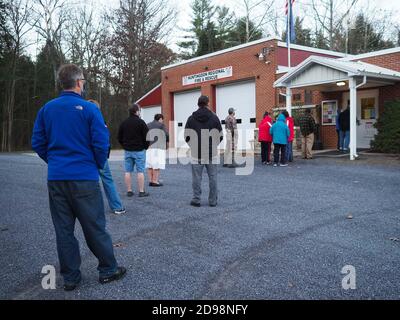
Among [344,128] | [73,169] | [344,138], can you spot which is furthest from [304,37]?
[73,169]

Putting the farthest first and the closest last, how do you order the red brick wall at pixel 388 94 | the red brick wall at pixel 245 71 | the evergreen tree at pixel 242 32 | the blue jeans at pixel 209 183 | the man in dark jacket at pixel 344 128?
the evergreen tree at pixel 242 32
the red brick wall at pixel 245 71
the man in dark jacket at pixel 344 128
the red brick wall at pixel 388 94
the blue jeans at pixel 209 183

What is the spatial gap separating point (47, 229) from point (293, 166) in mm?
Answer: 8845

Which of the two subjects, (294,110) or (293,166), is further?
(294,110)

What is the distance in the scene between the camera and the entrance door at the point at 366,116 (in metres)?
15.9

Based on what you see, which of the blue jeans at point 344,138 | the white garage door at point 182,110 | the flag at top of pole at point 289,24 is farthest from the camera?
the white garage door at point 182,110

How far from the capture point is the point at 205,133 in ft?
23.2

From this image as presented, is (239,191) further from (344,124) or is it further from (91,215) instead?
(344,124)

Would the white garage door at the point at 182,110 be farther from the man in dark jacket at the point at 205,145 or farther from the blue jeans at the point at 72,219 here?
the blue jeans at the point at 72,219

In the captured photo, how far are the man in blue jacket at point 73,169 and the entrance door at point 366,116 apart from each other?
47.2 ft

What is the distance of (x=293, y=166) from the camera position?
1282 centimetres

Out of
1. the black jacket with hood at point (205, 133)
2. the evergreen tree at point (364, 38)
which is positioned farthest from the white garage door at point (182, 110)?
the evergreen tree at point (364, 38)
